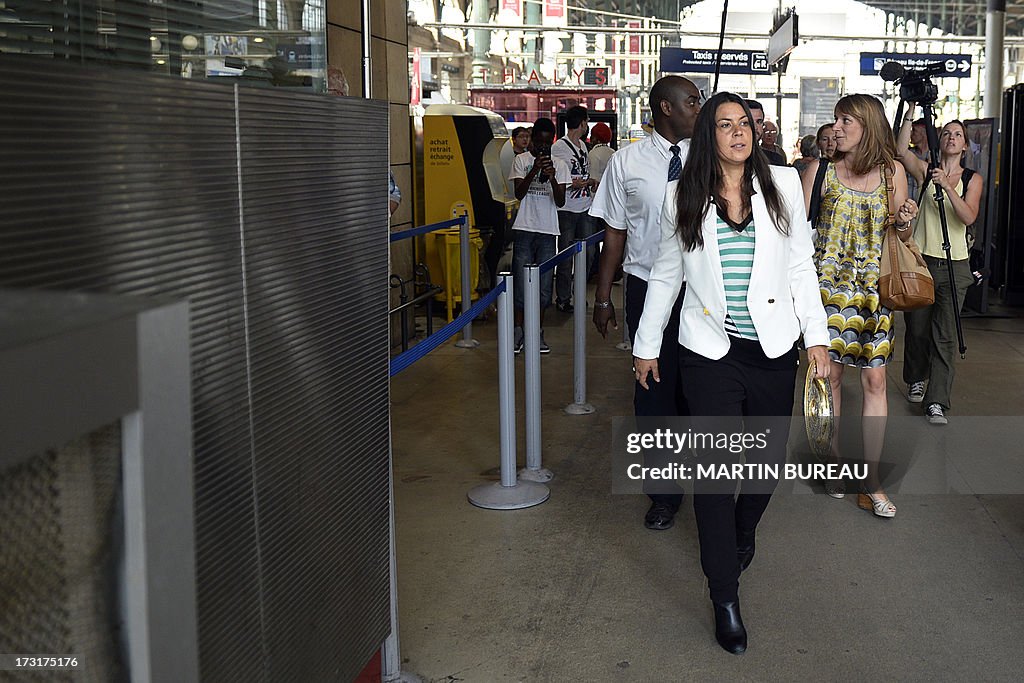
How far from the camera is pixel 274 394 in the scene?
2.28m

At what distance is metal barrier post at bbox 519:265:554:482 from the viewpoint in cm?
549

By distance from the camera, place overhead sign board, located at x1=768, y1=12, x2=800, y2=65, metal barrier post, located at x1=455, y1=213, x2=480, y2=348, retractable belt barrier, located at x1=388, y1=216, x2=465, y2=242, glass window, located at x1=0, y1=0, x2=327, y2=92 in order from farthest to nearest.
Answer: overhead sign board, located at x1=768, y1=12, x2=800, y2=65 → metal barrier post, located at x1=455, y1=213, x2=480, y2=348 → retractable belt barrier, located at x1=388, y1=216, x2=465, y2=242 → glass window, located at x1=0, y1=0, x2=327, y2=92

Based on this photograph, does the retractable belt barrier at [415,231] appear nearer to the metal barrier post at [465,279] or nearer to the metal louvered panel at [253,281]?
the metal barrier post at [465,279]

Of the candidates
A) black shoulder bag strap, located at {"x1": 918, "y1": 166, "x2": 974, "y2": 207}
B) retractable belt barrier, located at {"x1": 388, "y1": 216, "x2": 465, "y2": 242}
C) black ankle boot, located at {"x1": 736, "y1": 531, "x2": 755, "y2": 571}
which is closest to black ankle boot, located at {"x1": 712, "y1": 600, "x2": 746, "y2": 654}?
black ankle boot, located at {"x1": 736, "y1": 531, "x2": 755, "y2": 571}

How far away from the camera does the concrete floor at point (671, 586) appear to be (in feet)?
11.8

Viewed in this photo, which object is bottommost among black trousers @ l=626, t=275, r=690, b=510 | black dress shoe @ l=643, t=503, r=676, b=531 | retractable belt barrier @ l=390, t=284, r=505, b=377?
black dress shoe @ l=643, t=503, r=676, b=531

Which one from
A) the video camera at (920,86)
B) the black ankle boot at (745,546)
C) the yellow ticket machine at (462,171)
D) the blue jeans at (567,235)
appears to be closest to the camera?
the black ankle boot at (745,546)

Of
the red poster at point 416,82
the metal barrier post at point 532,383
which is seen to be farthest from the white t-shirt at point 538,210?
the red poster at point 416,82

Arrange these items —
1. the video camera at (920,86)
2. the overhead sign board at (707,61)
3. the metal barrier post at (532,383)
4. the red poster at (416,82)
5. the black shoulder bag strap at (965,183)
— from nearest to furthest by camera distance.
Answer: the metal barrier post at (532,383) < the video camera at (920,86) < the black shoulder bag strap at (965,183) < the red poster at (416,82) < the overhead sign board at (707,61)

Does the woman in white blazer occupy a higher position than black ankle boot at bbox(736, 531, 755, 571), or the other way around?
the woman in white blazer

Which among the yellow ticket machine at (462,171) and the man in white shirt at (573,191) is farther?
the yellow ticket machine at (462,171)

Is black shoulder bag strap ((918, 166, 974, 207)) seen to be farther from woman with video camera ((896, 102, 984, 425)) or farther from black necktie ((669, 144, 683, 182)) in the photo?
black necktie ((669, 144, 683, 182))

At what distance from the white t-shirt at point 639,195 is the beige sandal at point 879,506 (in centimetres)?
144

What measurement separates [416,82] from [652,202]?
20664mm
